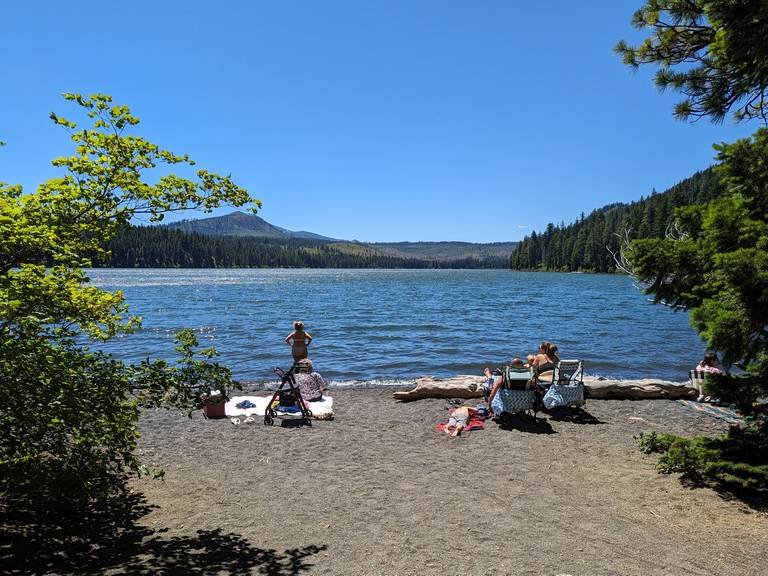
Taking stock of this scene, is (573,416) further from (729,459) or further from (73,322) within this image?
(73,322)

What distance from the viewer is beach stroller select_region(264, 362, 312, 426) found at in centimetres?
1130

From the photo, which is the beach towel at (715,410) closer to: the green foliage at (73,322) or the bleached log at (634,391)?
the bleached log at (634,391)

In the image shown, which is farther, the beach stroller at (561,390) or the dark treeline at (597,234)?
the dark treeline at (597,234)

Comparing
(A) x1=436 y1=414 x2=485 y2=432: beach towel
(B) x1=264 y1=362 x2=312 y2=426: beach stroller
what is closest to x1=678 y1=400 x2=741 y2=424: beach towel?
(A) x1=436 y1=414 x2=485 y2=432: beach towel

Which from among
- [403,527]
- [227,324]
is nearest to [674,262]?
[403,527]

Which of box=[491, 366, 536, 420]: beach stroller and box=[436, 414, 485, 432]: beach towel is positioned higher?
box=[491, 366, 536, 420]: beach stroller

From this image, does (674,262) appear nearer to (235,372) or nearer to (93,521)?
(93,521)

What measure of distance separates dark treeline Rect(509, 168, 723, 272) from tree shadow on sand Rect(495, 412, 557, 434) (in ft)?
339

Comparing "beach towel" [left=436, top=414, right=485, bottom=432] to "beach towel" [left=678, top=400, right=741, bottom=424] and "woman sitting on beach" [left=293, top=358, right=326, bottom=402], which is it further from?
"beach towel" [left=678, top=400, right=741, bottom=424]

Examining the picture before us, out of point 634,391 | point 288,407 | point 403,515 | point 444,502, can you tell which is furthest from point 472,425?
point 634,391

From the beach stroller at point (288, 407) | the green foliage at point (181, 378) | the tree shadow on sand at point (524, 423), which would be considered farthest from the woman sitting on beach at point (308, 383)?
the green foliage at point (181, 378)

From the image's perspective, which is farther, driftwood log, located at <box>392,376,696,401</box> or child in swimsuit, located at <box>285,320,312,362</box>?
child in swimsuit, located at <box>285,320,312,362</box>

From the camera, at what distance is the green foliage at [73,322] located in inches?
161

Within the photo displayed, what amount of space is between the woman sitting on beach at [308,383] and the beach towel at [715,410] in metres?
9.57
